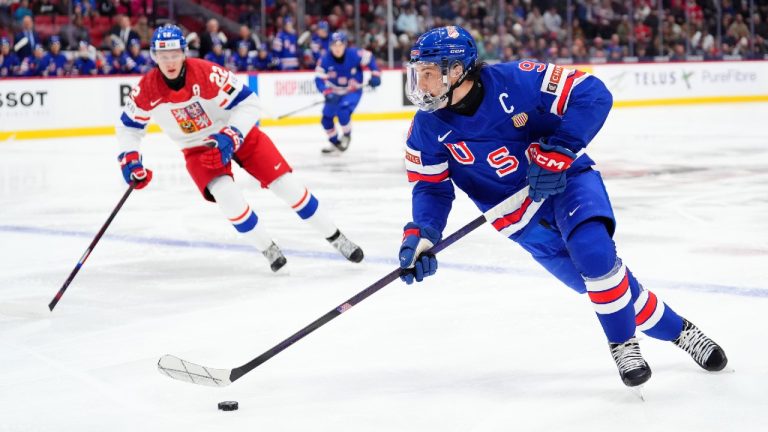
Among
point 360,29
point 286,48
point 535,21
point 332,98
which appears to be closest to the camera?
point 332,98

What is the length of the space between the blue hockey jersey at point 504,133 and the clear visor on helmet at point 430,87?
0.32 ft

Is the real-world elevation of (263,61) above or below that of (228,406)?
below

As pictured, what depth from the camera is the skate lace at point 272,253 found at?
16.3 feet

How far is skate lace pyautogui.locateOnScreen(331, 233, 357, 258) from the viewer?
5129 mm

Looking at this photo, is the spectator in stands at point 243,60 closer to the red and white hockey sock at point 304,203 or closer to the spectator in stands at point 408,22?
the spectator in stands at point 408,22

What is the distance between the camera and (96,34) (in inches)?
518

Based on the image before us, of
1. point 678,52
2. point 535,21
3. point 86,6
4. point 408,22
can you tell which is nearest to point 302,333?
point 86,6

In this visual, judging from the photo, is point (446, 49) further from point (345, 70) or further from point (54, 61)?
point (54, 61)

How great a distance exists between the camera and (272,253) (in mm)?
4969

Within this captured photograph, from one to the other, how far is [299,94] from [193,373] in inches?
446

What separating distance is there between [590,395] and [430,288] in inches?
62.5

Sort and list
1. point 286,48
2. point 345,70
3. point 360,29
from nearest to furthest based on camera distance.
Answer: point 345,70 < point 286,48 < point 360,29

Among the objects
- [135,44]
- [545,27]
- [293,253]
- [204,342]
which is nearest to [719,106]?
[545,27]

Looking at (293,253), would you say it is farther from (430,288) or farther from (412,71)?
(412,71)
